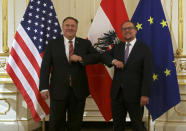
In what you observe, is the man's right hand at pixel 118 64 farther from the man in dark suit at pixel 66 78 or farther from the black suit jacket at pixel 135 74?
the man in dark suit at pixel 66 78

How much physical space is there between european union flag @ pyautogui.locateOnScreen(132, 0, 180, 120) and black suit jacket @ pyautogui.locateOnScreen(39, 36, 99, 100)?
90cm

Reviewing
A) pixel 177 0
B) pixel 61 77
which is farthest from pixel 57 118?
pixel 177 0

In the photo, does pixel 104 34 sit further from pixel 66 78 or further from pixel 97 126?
pixel 97 126

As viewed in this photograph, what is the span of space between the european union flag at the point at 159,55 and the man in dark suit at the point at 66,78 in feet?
2.87

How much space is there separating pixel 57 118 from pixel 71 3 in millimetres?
2076

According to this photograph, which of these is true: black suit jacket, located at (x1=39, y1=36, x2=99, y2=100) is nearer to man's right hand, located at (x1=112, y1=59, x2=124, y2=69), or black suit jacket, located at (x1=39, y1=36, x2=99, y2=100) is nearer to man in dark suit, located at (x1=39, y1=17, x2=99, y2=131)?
man in dark suit, located at (x1=39, y1=17, x2=99, y2=131)

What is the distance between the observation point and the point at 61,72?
2318mm

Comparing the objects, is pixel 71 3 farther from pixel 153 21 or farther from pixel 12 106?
pixel 12 106

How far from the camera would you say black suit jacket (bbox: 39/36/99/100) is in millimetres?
2309

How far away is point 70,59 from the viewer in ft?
7.65

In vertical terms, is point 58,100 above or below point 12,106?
above

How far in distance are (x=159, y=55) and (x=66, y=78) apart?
1.30m

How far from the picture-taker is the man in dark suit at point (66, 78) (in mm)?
2311

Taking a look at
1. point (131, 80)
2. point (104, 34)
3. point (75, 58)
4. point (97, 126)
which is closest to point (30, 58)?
point (75, 58)
